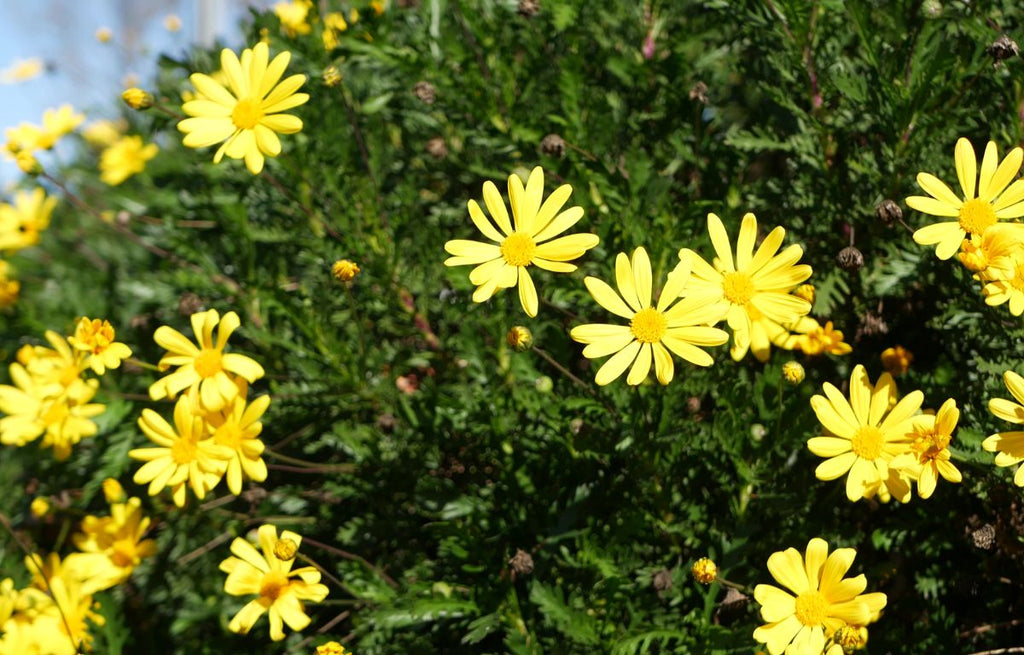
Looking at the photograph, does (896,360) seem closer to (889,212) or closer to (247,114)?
(889,212)

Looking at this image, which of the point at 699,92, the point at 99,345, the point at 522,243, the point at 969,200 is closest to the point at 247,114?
the point at 99,345

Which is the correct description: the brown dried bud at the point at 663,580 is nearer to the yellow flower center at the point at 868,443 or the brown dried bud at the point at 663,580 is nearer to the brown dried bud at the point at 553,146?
the yellow flower center at the point at 868,443

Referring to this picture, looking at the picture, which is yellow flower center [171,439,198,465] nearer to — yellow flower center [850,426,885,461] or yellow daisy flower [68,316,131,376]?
yellow daisy flower [68,316,131,376]

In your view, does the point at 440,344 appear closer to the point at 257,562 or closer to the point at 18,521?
the point at 257,562

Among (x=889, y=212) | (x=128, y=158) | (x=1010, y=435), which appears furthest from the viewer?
(x=128, y=158)

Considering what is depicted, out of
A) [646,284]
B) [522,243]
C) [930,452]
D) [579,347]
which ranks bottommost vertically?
[930,452]

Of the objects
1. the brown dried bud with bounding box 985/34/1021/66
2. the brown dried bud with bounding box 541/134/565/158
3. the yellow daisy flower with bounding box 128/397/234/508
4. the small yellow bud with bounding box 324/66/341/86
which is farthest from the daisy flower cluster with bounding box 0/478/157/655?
the brown dried bud with bounding box 985/34/1021/66
